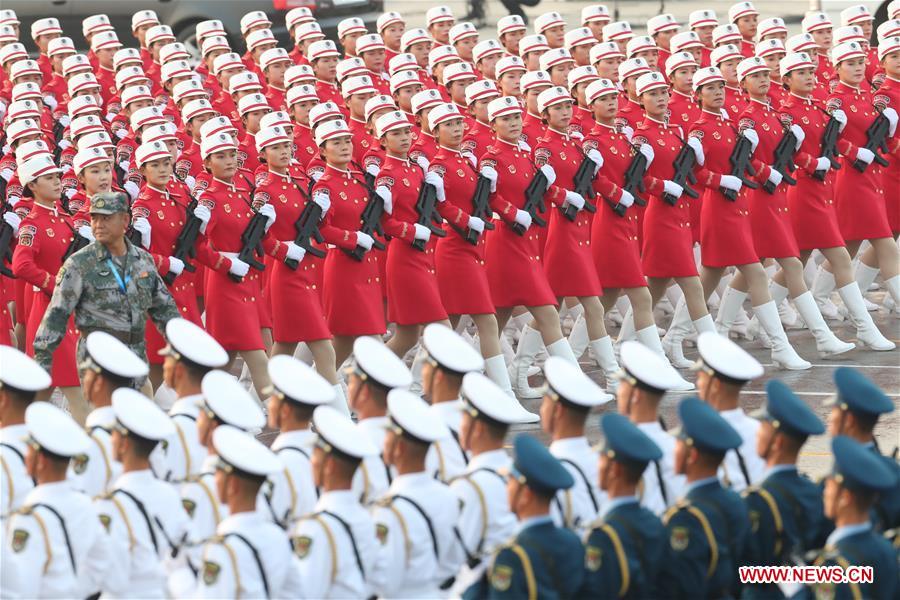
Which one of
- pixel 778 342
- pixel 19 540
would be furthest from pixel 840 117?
pixel 19 540

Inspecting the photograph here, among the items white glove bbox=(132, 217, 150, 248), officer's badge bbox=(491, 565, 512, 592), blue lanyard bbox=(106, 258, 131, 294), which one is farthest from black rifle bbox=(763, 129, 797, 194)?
officer's badge bbox=(491, 565, 512, 592)

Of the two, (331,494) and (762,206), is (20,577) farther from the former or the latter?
(762,206)

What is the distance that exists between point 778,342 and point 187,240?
376 cm

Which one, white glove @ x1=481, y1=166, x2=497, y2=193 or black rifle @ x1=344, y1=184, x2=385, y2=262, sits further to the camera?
white glove @ x1=481, y1=166, x2=497, y2=193

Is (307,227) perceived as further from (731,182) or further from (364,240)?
(731,182)

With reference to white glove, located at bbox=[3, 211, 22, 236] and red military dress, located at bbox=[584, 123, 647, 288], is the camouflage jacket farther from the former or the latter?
red military dress, located at bbox=[584, 123, 647, 288]

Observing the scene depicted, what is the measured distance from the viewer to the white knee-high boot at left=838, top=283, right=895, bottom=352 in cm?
1229

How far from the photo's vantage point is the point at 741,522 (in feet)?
21.0

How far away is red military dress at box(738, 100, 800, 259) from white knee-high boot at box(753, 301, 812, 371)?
0.41m

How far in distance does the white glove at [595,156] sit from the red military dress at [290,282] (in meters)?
1.82

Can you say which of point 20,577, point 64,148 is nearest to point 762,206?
point 64,148

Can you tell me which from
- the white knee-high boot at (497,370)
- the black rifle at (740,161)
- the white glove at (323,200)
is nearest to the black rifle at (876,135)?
the black rifle at (740,161)

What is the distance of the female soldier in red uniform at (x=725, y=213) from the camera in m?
12.0

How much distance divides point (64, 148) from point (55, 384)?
2.93 metres
